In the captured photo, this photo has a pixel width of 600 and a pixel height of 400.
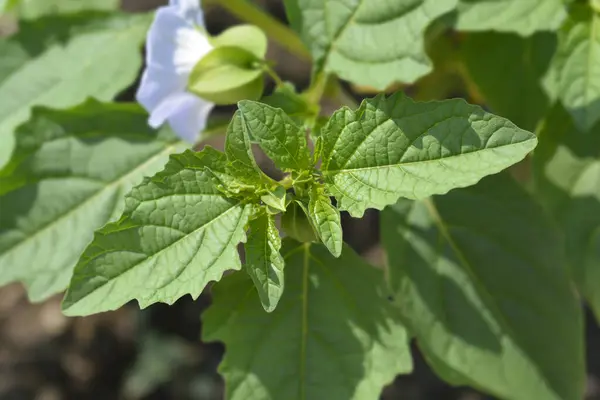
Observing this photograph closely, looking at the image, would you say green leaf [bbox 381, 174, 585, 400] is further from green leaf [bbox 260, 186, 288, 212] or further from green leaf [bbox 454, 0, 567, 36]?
green leaf [bbox 260, 186, 288, 212]

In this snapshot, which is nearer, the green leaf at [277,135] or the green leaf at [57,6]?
the green leaf at [277,135]

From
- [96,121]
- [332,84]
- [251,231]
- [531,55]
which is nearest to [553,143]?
[531,55]

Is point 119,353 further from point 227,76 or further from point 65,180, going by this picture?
point 227,76

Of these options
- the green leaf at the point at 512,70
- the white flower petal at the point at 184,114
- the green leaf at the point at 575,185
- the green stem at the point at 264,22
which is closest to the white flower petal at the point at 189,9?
the white flower petal at the point at 184,114

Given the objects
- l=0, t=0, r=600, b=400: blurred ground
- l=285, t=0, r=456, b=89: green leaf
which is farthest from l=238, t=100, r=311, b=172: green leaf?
l=0, t=0, r=600, b=400: blurred ground

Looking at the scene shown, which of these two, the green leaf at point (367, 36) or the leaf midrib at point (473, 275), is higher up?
the green leaf at point (367, 36)

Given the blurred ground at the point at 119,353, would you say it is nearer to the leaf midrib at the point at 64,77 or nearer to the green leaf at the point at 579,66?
the leaf midrib at the point at 64,77
